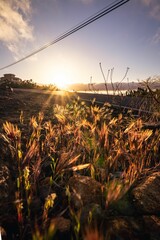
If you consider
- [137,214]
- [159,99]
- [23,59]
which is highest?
[23,59]

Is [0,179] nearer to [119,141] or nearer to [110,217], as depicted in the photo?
[110,217]

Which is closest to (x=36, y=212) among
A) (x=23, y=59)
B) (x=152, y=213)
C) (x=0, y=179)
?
(x=0, y=179)

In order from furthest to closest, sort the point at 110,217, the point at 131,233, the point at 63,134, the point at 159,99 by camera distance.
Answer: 1. the point at 159,99
2. the point at 63,134
3. the point at 110,217
4. the point at 131,233

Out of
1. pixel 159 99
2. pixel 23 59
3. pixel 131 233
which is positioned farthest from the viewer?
pixel 23 59

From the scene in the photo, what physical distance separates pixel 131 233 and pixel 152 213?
227mm

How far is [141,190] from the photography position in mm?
1424

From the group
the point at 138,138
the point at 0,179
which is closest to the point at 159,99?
the point at 138,138

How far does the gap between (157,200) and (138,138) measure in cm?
61

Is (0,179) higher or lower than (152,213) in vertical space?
higher

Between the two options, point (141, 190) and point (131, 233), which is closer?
point (131, 233)

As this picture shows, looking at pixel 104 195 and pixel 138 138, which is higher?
pixel 138 138

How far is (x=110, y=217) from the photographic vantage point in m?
1.27

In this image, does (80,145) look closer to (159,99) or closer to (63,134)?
(63,134)

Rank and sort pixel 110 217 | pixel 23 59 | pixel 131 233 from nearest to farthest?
pixel 131 233
pixel 110 217
pixel 23 59
